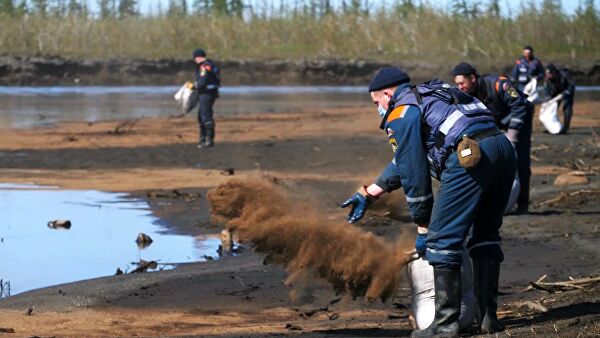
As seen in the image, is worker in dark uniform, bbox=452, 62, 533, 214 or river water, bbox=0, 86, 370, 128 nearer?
worker in dark uniform, bbox=452, 62, 533, 214

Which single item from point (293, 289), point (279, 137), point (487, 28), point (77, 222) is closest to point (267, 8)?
point (487, 28)

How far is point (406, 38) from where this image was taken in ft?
183

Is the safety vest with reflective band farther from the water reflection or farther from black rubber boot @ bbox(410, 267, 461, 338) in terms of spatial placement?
the water reflection

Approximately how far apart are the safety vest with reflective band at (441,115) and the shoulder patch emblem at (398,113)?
3 cm

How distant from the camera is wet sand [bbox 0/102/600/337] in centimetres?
915

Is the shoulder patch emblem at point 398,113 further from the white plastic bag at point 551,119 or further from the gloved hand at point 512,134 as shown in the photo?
the white plastic bag at point 551,119

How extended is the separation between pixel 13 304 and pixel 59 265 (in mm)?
1890

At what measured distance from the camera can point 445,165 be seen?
7.84 metres

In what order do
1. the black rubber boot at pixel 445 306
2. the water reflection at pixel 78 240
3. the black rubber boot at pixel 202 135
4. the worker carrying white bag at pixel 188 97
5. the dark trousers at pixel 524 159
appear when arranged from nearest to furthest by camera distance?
1. the black rubber boot at pixel 445 306
2. the water reflection at pixel 78 240
3. the dark trousers at pixel 524 159
4. the black rubber boot at pixel 202 135
5. the worker carrying white bag at pixel 188 97

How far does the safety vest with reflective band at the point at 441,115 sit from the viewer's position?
25.5ft

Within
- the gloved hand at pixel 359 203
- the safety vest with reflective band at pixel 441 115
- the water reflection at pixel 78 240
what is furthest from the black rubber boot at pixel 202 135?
the safety vest with reflective band at pixel 441 115

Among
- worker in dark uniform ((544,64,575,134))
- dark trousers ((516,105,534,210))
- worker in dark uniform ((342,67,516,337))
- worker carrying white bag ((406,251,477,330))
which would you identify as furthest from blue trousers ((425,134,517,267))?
worker in dark uniform ((544,64,575,134))

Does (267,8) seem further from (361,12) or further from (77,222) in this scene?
(77,222)

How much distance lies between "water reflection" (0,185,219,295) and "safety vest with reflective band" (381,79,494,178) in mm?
4411
